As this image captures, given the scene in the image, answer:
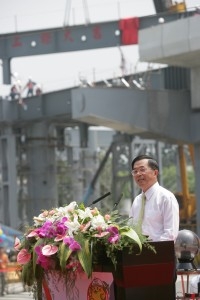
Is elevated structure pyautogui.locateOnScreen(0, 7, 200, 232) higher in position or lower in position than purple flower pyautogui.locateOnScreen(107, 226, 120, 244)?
higher

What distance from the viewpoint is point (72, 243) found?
7.92 meters

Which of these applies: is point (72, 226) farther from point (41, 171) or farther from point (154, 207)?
point (41, 171)

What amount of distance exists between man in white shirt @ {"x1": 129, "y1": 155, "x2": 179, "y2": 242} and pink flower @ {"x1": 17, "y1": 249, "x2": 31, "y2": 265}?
111 centimetres

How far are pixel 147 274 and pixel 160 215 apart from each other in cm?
104

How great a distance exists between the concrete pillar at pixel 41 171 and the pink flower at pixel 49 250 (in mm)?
47264

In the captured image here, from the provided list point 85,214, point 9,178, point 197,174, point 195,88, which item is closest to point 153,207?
point 85,214

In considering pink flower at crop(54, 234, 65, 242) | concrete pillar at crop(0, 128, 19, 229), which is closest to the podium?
pink flower at crop(54, 234, 65, 242)

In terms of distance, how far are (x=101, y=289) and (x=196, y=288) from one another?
5.38 feet

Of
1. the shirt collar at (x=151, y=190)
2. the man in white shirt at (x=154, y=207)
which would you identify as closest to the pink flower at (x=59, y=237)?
the man in white shirt at (x=154, y=207)

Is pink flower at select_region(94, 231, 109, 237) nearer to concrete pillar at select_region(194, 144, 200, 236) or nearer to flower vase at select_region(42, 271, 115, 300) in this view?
flower vase at select_region(42, 271, 115, 300)

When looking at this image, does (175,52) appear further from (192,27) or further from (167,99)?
(167,99)

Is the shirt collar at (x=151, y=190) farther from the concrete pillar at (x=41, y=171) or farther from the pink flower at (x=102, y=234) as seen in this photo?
the concrete pillar at (x=41, y=171)

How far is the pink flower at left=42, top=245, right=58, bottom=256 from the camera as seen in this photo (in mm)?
8008

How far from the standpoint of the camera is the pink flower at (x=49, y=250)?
8.01 meters
